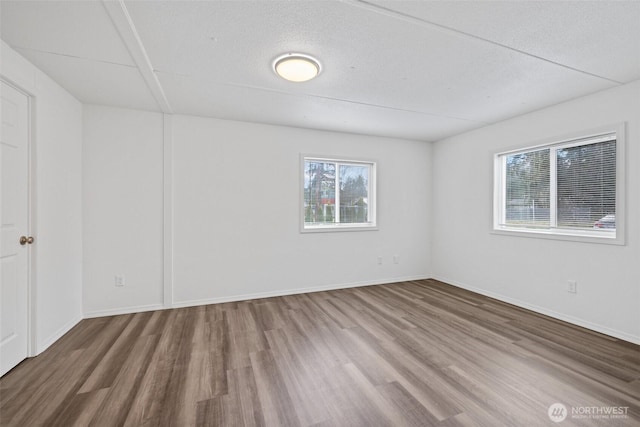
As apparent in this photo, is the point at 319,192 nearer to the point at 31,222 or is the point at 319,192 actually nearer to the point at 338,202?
the point at 338,202

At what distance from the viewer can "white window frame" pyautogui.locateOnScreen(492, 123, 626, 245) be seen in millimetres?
2703

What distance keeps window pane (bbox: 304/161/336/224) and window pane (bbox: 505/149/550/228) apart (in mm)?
2555

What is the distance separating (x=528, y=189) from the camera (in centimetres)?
368

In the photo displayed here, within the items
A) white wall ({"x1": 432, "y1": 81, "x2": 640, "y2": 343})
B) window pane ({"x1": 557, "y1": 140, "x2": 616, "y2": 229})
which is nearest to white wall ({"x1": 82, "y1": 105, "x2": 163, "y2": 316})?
white wall ({"x1": 432, "y1": 81, "x2": 640, "y2": 343})

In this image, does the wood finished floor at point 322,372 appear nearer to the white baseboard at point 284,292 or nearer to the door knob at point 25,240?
the white baseboard at point 284,292

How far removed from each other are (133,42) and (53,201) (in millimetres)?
1747

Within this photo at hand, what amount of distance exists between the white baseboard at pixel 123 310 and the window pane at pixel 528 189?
4.88 metres

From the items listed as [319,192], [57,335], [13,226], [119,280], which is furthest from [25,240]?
[319,192]

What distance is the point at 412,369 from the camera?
2.14 metres

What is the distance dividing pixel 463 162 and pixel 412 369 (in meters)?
3.48

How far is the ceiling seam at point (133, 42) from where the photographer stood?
5.57 ft

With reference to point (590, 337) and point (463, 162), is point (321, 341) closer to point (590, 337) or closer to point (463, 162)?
point (590, 337)

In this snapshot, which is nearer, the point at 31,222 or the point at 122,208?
the point at 31,222

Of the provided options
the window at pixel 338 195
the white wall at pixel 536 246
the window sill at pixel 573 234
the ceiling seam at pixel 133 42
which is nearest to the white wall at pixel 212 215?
the window at pixel 338 195
